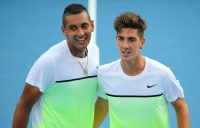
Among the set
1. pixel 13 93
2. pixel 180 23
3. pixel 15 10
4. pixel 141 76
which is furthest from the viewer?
pixel 15 10

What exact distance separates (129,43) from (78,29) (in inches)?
13.3

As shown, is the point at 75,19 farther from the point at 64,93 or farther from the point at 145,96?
the point at 145,96

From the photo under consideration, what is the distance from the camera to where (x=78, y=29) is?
282cm

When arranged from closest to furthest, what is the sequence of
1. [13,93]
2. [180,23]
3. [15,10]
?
[13,93] < [180,23] < [15,10]

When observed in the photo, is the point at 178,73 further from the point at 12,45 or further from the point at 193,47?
the point at 12,45

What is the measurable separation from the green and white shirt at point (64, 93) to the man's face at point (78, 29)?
120 mm

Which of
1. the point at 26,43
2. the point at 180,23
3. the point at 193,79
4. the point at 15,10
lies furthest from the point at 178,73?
the point at 15,10

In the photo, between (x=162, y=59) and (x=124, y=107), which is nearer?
(x=124, y=107)

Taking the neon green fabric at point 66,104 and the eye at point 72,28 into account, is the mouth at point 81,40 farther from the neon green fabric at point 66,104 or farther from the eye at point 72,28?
the neon green fabric at point 66,104

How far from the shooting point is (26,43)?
5.88 metres

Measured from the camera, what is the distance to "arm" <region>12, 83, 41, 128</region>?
110 inches

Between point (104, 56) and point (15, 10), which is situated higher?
point (15, 10)

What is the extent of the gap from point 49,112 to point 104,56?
2.74 m

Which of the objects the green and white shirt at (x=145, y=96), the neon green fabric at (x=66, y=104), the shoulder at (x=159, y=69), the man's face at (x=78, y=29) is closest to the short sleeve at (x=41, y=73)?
the neon green fabric at (x=66, y=104)
